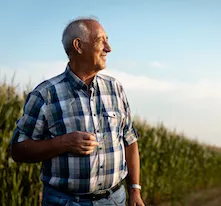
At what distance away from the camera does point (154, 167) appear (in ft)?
31.2

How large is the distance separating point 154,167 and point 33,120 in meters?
6.96

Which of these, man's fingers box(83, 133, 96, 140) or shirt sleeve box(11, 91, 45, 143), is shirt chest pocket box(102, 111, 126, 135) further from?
shirt sleeve box(11, 91, 45, 143)

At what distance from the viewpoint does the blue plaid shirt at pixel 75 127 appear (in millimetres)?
2771

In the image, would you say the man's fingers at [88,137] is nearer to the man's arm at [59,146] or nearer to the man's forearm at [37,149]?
the man's arm at [59,146]

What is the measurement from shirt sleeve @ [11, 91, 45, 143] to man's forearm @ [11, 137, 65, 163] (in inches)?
1.7

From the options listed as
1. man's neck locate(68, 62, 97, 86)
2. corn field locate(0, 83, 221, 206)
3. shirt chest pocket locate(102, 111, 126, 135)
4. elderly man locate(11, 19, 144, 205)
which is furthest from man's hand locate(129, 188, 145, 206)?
corn field locate(0, 83, 221, 206)

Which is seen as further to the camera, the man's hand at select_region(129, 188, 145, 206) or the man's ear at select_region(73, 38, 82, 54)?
the man's hand at select_region(129, 188, 145, 206)

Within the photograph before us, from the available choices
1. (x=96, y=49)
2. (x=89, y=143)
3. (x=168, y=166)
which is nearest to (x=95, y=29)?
(x=96, y=49)

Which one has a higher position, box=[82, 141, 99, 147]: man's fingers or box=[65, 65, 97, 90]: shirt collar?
box=[65, 65, 97, 90]: shirt collar

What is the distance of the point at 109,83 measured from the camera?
3.04m

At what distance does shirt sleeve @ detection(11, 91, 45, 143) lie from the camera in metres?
2.77

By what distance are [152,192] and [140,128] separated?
1.24 m

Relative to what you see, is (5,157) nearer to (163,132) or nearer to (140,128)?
(140,128)

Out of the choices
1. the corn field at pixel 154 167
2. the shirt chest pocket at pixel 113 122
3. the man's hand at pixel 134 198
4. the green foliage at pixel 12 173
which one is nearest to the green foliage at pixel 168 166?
the corn field at pixel 154 167
